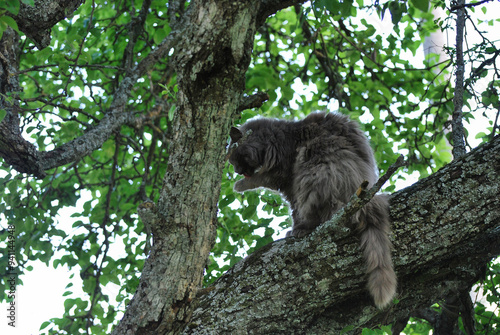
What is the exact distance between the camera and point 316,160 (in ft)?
9.66

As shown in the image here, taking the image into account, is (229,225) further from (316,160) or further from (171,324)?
(171,324)

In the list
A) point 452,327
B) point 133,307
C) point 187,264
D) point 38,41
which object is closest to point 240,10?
point 187,264

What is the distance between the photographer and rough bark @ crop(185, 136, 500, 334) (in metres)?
2.29

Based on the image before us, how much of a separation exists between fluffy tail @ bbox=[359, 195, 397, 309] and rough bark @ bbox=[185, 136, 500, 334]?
0.06 meters

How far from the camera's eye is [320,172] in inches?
112

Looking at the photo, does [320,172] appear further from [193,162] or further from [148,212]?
[148,212]

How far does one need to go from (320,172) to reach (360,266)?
0.73 meters

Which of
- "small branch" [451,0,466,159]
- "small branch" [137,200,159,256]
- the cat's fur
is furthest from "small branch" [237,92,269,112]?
"small branch" [451,0,466,159]

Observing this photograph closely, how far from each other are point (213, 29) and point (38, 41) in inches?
64.6

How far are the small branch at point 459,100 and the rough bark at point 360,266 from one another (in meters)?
0.41

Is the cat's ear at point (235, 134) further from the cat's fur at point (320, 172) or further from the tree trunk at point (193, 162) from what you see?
the tree trunk at point (193, 162)

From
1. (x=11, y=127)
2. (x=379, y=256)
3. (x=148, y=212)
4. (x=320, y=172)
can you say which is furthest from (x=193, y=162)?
(x=11, y=127)

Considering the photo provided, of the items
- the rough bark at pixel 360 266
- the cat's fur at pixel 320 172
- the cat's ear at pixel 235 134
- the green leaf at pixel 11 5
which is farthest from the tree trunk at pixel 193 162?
the cat's ear at pixel 235 134

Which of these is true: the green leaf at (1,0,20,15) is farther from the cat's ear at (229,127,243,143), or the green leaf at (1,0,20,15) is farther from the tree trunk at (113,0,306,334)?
the cat's ear at (229,127,243,143)
